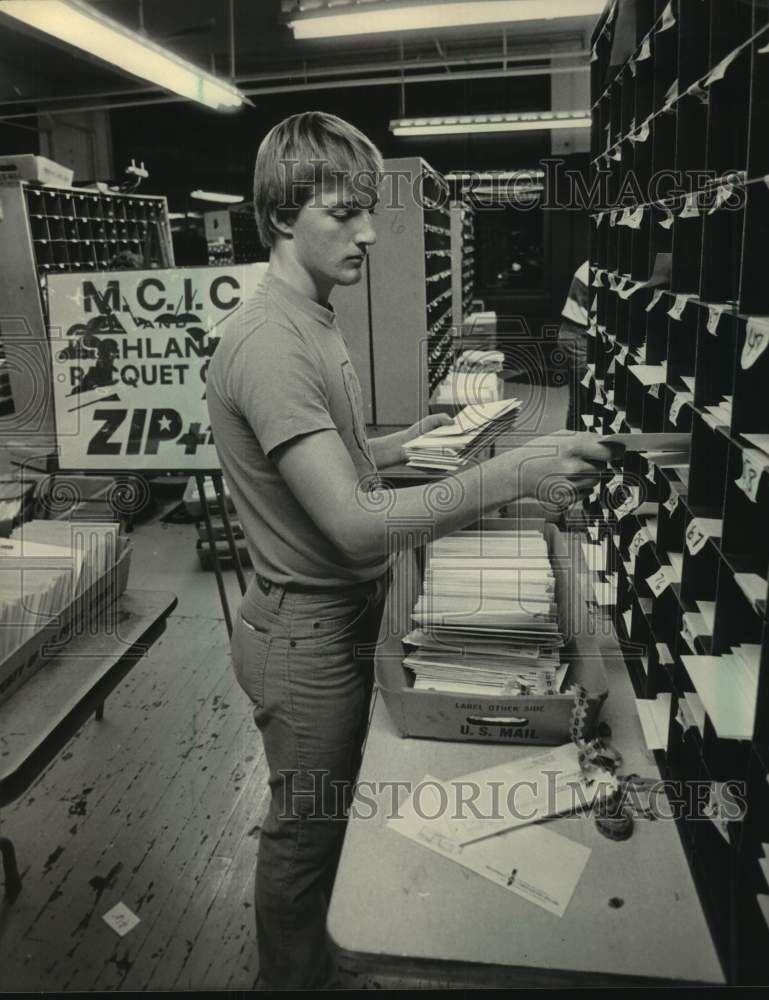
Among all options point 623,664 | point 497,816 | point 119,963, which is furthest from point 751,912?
point 119,963

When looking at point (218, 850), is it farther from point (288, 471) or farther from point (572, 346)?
point (572, 346)

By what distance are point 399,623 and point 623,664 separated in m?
0.55

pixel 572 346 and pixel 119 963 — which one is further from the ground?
pixel 572 346

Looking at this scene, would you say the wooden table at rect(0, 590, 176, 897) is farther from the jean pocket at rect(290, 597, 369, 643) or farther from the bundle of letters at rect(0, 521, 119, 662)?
the jean pocket at rect(290, 597, 369, 643)

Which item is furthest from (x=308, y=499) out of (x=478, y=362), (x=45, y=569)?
(x=478, y=362)

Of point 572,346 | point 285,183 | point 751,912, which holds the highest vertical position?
point 285,183

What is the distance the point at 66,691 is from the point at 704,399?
66.4 inches

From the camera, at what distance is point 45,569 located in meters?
2.44

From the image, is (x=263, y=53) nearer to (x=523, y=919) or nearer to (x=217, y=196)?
(x=217, y=196)

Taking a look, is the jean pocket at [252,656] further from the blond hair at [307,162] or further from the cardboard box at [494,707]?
the blond hair at [307,162]

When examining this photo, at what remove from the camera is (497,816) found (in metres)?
1.38

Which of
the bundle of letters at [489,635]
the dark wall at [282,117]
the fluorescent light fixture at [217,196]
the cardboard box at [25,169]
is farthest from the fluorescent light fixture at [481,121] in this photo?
the bundle of letters at [489,635]

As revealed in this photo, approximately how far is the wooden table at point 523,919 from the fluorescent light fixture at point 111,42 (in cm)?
383

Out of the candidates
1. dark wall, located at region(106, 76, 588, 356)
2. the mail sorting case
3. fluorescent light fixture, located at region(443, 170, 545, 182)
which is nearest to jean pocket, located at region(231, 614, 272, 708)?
the mail sorting case
